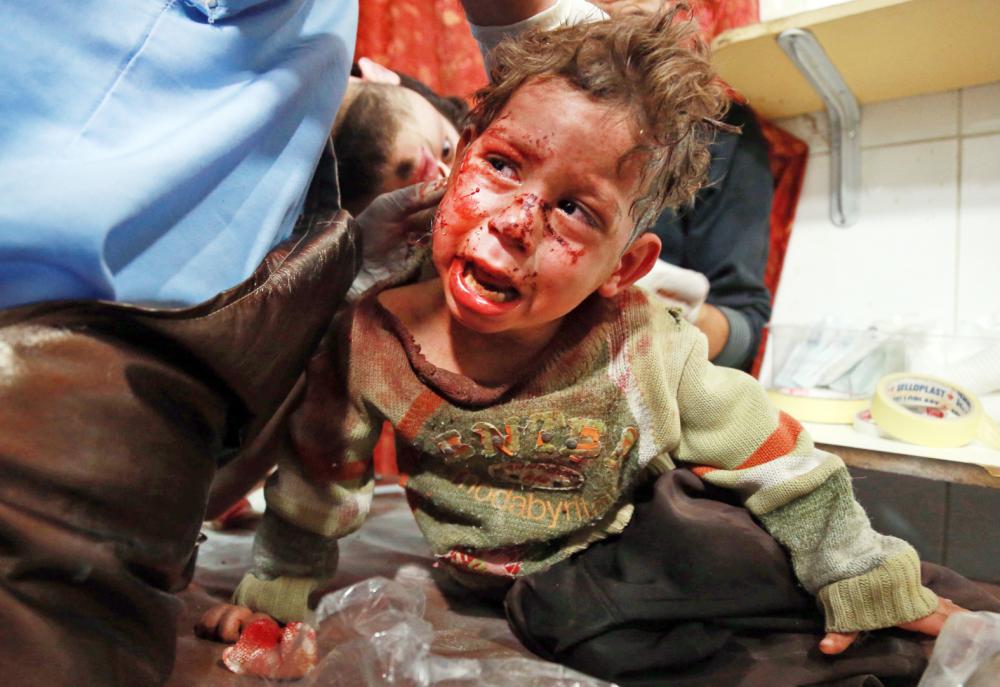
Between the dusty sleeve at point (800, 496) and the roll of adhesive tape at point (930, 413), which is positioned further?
the roll of adhesive tape at point (930, 413)

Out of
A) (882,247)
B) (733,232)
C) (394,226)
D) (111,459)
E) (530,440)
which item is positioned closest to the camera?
(111,459)

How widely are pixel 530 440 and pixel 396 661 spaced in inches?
9.3

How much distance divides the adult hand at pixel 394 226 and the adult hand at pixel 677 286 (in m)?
0.30

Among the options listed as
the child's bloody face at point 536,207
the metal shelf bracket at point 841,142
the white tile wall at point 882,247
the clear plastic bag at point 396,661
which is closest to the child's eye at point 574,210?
the child's bloody face at point 536,207

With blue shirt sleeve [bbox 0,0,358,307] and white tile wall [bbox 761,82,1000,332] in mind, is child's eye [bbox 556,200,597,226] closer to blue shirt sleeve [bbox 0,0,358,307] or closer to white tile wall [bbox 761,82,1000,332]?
blue shirt sleeve [bbox 0,0,358,307]

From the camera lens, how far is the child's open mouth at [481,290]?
23.7 inches

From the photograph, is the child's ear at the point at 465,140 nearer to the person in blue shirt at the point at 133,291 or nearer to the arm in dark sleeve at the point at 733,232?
the person in blue shirt at the point at 133,291

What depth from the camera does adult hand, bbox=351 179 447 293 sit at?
0.79 meters

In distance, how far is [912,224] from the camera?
1.32m

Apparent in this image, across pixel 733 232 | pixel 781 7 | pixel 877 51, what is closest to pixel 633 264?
pixel 733 232

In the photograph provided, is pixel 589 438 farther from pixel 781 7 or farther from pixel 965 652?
pixel 781 7

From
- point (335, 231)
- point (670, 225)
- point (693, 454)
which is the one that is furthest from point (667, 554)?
point (670, 225)

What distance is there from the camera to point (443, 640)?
0.70 meters

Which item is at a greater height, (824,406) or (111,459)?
(111,459)
